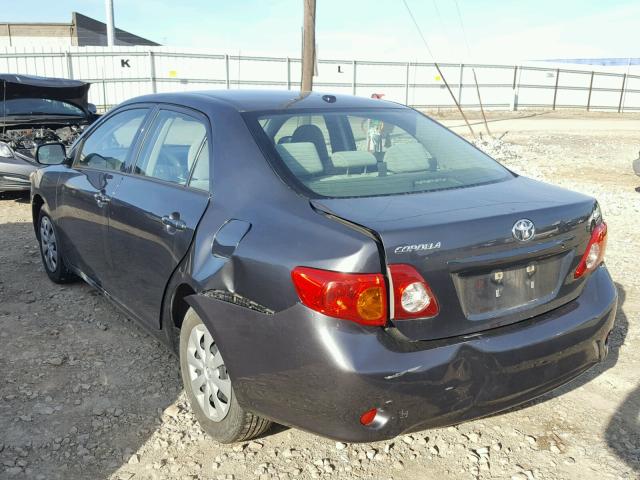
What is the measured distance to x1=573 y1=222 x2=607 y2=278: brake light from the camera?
8.63 ft

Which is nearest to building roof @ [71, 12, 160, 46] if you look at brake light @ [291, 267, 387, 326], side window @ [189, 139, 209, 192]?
side window @ [189, 139, 209, 192]

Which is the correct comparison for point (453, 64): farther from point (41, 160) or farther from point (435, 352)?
point (435, 352)

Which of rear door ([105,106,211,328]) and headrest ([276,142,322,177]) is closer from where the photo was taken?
headrest ([276,142,322,177])

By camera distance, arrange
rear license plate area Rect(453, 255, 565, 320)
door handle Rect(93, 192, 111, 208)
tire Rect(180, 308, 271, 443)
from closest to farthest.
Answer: rear license plate area Rect(453, 255, 565, 320) → tire Rect(180, 308, 271, 443) → door handle Rect(93, 192, 111, 208)

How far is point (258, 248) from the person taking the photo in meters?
2.36

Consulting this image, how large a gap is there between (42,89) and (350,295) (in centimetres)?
793

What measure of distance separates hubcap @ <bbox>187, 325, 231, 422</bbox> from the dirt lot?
0.20 m

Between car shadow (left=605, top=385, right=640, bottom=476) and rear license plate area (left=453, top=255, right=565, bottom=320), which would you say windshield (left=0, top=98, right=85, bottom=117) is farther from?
car shadow (left=605, top=385, right=640, bottom=476)

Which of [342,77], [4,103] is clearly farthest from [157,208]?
[342,77]

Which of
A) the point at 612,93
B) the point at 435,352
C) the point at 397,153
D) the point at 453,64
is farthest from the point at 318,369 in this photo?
the point at 612,93

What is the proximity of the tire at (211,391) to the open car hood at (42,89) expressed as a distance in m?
6.78

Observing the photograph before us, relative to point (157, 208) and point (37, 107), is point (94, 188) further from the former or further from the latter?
point (37, 107)

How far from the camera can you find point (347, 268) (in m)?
2.09

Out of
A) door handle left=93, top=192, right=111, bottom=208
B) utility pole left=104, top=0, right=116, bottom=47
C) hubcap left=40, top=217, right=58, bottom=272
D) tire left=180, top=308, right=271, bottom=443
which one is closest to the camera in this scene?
tire left=180, top=308, right=271, bottom=443
